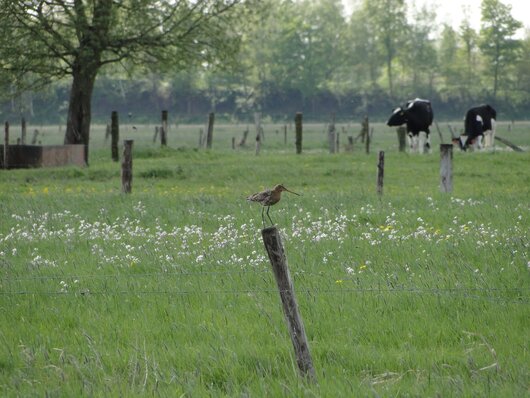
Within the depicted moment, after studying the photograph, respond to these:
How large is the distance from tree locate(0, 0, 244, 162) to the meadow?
1724 centimetres

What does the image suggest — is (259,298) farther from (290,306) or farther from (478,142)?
(478,142)

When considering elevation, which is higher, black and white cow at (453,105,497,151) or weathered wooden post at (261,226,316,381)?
black and white cow at (453,105,497,151)

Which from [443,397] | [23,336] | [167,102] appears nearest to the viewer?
[443,397]

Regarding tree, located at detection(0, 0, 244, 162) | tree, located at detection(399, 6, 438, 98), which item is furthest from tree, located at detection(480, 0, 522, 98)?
tree, located at detection(0, 0, 244, 162)

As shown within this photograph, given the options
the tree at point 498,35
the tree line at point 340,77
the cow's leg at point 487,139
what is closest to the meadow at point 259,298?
the cow's leg at point 487,139

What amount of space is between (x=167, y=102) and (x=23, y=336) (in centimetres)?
11912

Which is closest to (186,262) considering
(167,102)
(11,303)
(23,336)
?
(11,303)

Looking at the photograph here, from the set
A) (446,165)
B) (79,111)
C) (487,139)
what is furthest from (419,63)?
(446,165)

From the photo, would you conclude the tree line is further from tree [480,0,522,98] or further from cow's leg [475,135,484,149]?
cow's leg [475,135,484,149]

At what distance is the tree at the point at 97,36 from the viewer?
118ft

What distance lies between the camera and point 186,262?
12617mm

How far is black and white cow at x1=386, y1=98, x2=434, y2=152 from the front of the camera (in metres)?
47.4

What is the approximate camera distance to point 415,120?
47375 mm

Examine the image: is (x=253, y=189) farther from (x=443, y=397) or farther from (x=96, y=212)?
(x=443, y=397)
